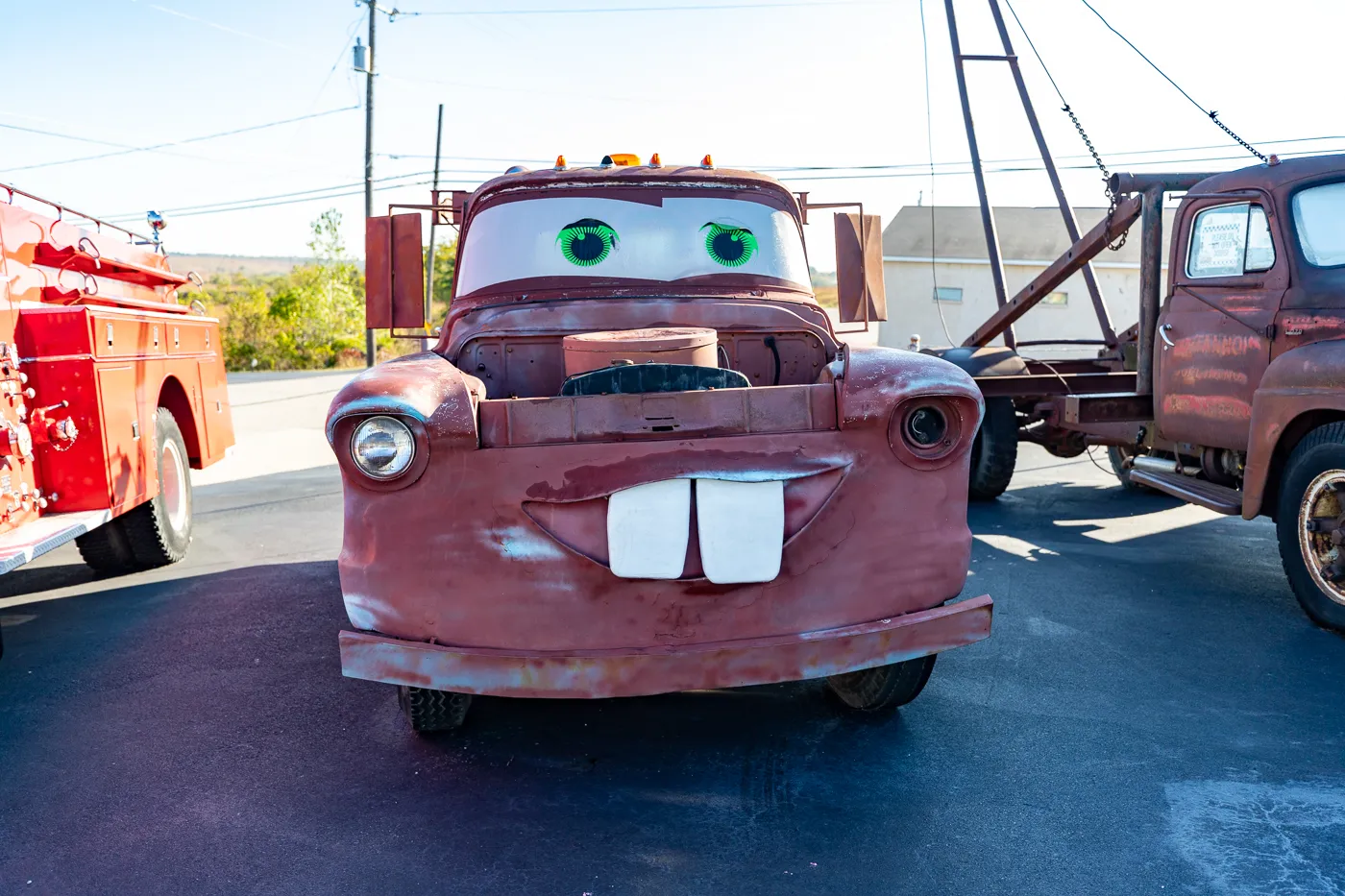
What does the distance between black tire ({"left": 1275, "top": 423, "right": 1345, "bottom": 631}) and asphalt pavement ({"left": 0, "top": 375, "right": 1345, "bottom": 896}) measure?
0.18m

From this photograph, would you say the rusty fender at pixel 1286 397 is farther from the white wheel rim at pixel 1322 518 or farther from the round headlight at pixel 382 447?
the round headlight at pixel 382 447

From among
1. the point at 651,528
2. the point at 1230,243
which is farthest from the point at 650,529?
the point at 1230,243

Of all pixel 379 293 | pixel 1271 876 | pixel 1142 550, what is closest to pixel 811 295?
pixel 379 293

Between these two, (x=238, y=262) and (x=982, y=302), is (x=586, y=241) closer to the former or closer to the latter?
(x=982, y=302)

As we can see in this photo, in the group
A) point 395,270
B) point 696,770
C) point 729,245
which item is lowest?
point 696,770

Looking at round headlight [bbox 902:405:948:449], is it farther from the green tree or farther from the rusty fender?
the green tree

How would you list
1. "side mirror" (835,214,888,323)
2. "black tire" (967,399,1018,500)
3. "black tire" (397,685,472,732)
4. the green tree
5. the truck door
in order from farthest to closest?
the green tree < "black tire" (967,399,1018,500) < the truck door < "side mirror" (835,214,888,323) < "black tire" (397,685,472,732)

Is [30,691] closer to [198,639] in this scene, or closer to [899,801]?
[198,639]

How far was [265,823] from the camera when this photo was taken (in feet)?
10.2

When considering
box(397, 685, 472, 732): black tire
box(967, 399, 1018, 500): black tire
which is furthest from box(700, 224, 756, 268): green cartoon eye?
box(967, 399, 1018, 500): black tire

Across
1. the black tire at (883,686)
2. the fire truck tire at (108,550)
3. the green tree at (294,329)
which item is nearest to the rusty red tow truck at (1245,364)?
the black tire at (883,686)

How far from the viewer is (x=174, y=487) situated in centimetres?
687

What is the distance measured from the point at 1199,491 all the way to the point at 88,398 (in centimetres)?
615

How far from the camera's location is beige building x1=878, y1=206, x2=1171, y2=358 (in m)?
28.1
